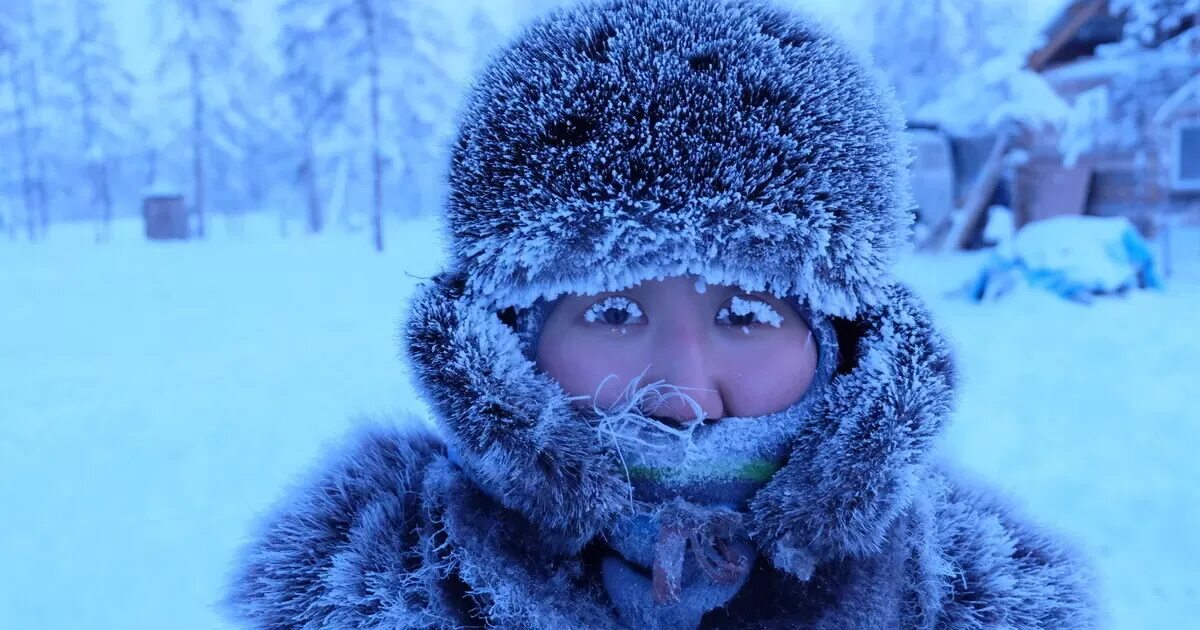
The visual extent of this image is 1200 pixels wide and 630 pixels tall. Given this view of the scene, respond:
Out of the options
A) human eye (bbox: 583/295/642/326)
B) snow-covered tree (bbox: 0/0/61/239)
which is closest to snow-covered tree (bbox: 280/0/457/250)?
snow-covered tree (bbox: 0/0/61/239)

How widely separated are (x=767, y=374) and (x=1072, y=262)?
1009 centimetres

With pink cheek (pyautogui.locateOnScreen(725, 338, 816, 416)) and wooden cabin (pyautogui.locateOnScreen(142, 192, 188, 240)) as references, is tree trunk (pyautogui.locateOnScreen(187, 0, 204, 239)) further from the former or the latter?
pink cheek (pyautogui.locateOnScreen(725, 338, 816, 416))

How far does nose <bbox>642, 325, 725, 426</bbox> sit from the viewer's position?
1154 mm

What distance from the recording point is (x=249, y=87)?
3566 centimetres

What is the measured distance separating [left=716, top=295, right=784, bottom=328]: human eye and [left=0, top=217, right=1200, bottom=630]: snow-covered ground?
0.38 metres

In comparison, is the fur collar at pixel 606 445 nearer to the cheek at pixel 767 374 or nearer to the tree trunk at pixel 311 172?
the cheek at pixel 767 374

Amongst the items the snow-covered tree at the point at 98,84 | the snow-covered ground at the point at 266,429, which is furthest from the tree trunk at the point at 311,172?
the snow-covered ground at the point at 266,429

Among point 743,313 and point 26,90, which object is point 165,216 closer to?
point 26,90

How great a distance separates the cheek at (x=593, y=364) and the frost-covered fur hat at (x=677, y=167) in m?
0.10

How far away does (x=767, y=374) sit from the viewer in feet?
3.98

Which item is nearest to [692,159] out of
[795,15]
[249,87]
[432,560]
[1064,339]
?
[795,15]

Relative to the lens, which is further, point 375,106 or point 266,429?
point 375,106

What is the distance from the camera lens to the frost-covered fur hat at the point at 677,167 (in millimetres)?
1110

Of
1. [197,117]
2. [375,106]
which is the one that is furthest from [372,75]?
[197,117]
